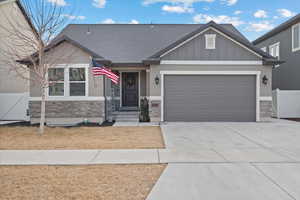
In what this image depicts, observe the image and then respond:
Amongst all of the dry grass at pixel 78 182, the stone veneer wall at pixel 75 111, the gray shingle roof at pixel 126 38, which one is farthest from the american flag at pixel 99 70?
the dry grass at pixel 78 182

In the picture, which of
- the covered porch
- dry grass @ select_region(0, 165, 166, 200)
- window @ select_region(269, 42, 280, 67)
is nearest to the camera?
dry grass @ select_region(0, 165, 166, 200)

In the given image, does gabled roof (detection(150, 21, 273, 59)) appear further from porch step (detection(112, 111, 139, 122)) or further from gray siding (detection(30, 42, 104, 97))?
porch step (detection(112, 111, 139, 122))

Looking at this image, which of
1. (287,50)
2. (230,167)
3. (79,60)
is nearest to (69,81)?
(79,60)

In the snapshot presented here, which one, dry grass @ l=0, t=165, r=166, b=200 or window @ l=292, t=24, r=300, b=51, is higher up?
window @ l=292, t=24, r=300, b=51

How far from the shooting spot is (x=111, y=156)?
6586 mm

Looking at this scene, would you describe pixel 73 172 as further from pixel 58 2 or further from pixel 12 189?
pixel 58 2

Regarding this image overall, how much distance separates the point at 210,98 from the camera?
1376 centimetres

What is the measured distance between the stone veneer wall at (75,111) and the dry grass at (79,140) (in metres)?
2.57

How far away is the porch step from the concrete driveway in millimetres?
4768

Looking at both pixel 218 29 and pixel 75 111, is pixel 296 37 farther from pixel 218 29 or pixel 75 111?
pixel 75 111

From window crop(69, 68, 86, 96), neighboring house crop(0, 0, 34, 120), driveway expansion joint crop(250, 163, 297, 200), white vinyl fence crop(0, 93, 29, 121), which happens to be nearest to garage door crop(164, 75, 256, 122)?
window crop(69, 68, 86, 96)

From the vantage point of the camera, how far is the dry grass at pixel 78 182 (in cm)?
409

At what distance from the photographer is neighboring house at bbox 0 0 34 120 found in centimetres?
1525

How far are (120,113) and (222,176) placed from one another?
35.0 ft
